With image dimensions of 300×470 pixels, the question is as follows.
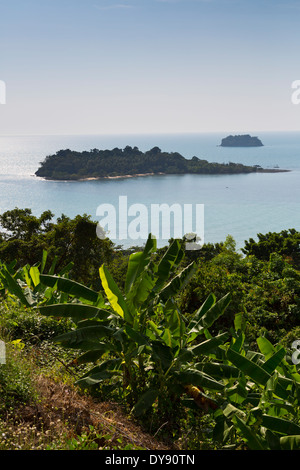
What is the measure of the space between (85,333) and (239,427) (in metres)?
1.64

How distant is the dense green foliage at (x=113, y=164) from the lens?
133 m

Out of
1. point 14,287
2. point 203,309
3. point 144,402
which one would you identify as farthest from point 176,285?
point 14,287

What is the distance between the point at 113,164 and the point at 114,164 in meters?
0.58

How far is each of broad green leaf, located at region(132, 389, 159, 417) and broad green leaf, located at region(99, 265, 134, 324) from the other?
745mm

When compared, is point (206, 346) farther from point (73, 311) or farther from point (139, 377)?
point (73, 311)

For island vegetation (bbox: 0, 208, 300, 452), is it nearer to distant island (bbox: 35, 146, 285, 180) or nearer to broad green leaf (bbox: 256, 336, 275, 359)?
broad green leaf (bbox: 256, 336, 275, 359)

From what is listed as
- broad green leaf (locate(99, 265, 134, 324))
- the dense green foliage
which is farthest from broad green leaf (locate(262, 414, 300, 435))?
the dense green foliage

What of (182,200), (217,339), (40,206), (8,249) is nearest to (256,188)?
(182,200)

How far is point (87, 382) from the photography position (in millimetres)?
4133

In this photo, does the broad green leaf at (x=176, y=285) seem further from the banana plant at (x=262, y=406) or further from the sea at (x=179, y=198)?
the sea at (x=179, y=198)

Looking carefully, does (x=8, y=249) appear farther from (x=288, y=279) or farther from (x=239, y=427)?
(x=239, y=427)

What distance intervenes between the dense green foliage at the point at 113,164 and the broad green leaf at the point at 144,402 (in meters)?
126

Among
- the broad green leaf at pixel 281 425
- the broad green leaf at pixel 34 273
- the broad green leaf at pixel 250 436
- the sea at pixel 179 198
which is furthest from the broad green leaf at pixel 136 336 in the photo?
the sea at pixel 179 198

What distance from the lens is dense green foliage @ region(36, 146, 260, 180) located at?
133 metres
